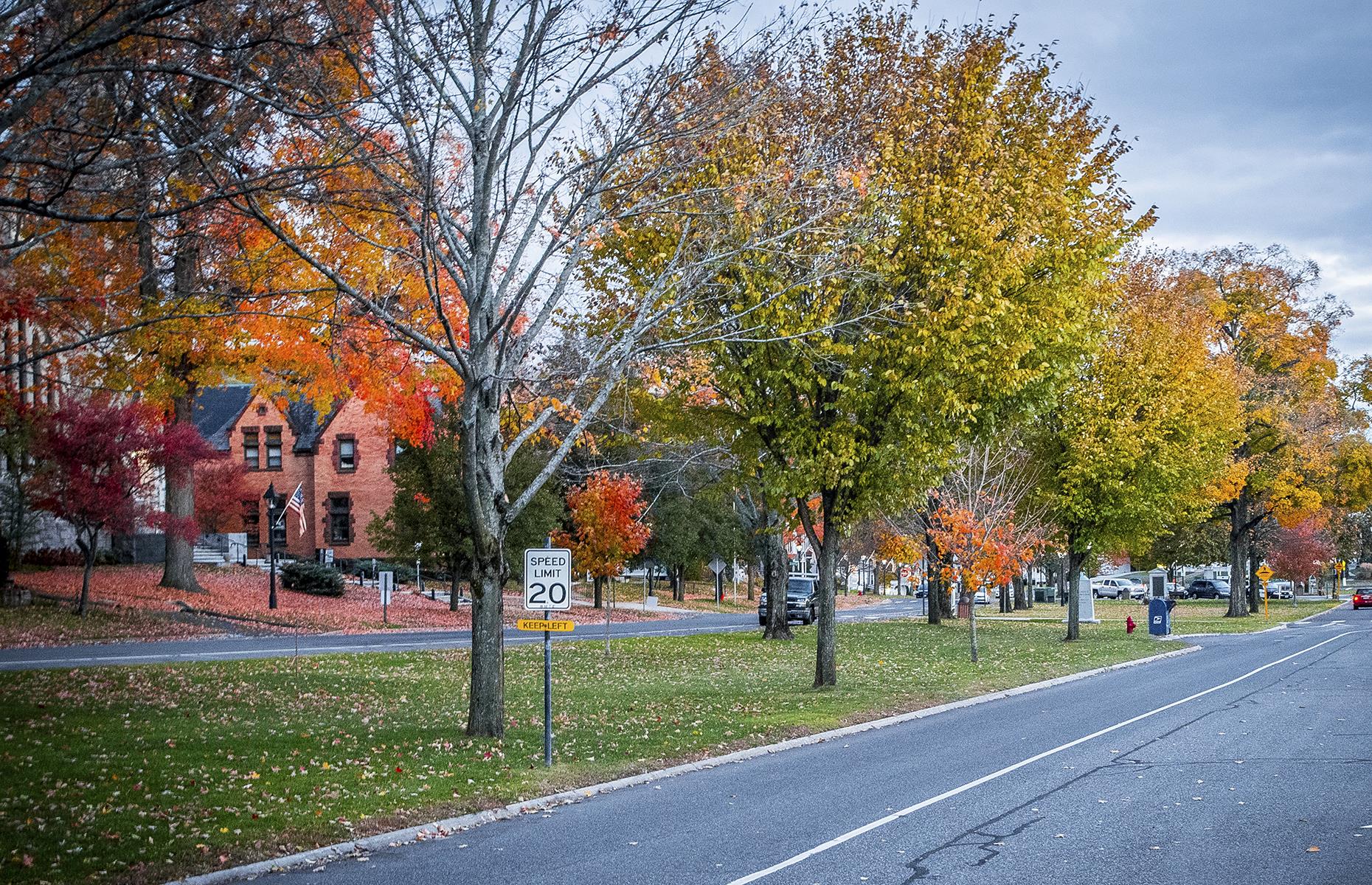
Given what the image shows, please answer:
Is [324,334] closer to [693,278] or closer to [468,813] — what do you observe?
[693,278]

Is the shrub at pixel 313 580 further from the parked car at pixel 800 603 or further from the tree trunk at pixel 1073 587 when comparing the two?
the tree trunk at pixel 1073 587

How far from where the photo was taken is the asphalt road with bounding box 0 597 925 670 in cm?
2077

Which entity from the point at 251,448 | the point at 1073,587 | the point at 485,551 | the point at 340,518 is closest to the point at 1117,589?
the point at 1073,587

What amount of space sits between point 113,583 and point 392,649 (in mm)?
11738

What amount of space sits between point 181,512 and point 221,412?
3293 cm

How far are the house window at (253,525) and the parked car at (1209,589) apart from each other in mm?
68971

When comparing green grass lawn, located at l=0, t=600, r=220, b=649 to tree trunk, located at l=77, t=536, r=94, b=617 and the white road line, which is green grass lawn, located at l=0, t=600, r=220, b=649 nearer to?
tree trunk, located at l=77, t=536, r=94, b=617

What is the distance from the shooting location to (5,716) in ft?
43.8

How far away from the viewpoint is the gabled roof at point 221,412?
58.8 metres

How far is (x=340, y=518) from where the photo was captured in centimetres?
5862

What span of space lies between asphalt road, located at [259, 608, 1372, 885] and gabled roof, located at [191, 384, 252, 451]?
5075 centimetres

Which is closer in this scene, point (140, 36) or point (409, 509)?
point (140, 36)

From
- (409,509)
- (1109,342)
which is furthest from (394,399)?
(1109,342)

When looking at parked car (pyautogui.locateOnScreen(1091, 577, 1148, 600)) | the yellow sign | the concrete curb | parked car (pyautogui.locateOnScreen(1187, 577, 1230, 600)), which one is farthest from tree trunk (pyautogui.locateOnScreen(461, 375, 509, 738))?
parked car (pyautogui.locateOnScreen(1091, 577, 1148, 600))
